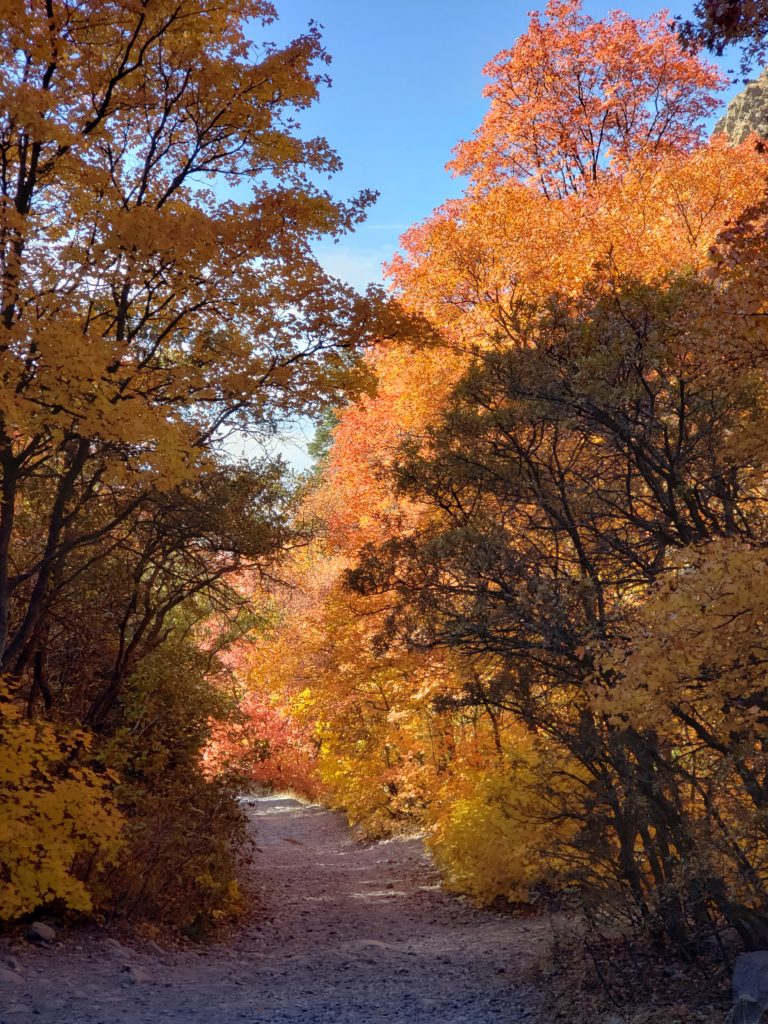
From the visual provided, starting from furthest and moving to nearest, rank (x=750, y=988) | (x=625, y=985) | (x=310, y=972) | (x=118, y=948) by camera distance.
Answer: (x=310, y=972) → (x=118, y=948) → (x=625, y=985) → (x=750, y=988)

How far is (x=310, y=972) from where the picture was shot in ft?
27.4

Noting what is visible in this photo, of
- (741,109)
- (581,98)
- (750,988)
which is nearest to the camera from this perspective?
(750,988)

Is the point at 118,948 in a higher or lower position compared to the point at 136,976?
higher

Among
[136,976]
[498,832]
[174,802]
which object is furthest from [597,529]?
[174,802]

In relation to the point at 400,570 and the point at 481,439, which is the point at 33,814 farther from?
the point at 481,439

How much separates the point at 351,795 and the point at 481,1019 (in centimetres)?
1294

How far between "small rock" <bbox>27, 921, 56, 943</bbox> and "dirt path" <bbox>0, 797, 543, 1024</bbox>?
16 cm

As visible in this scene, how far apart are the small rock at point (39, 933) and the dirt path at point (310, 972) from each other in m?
0.16

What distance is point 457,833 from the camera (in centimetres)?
1112

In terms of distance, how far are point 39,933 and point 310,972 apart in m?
2.61

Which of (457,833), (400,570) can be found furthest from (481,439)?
(457,833)

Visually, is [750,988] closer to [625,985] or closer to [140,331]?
[625,985]

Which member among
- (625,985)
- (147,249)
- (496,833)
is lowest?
(625,985)

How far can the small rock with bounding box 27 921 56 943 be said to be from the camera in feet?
25.3
